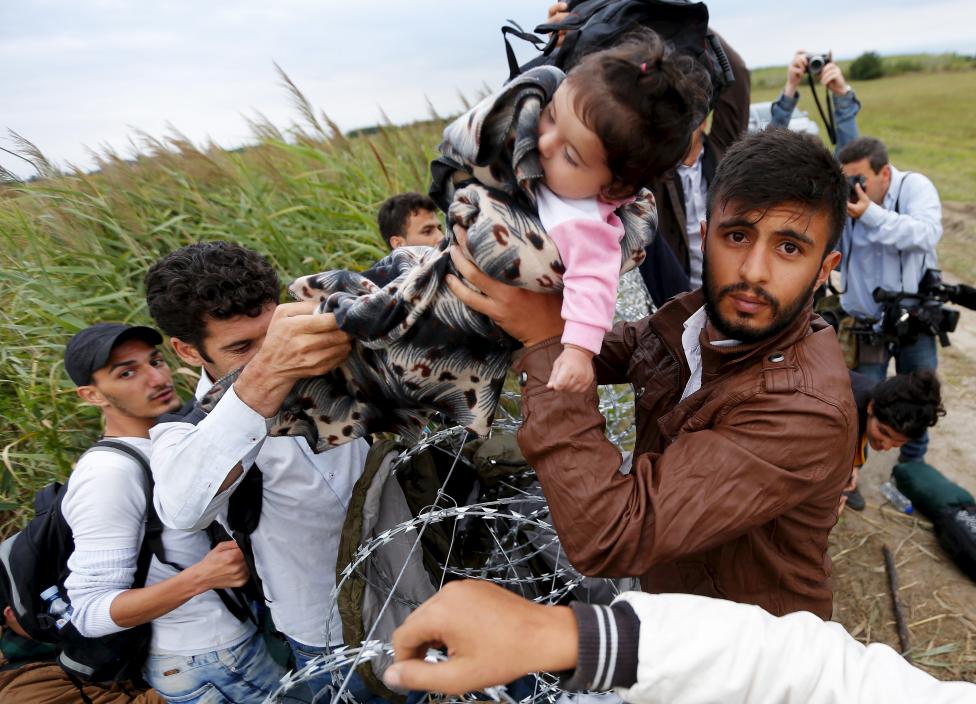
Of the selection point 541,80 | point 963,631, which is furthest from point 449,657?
point 963,631

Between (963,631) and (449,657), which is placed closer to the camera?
(449,657)

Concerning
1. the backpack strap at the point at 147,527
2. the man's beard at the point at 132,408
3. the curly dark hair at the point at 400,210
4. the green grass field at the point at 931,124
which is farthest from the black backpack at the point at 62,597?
the green grass field at the point at 931,124

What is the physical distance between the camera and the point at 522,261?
1157 mm

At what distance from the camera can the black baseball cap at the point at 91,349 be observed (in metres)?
2.00

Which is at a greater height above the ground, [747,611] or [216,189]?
[216,189]

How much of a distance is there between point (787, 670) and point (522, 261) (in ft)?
2.88

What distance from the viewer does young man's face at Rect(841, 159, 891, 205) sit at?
3.54m

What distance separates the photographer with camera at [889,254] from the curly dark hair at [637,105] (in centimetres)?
292

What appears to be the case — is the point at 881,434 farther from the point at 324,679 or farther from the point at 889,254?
the point at 324,679

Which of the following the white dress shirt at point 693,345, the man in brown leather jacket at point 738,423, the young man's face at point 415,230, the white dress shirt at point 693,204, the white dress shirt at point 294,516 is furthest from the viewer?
the young man's face at point 415,230

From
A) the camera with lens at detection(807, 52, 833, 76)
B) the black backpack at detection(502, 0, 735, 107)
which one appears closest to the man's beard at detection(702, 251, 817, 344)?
the black backpack at detection(502, 0, 735, 107)

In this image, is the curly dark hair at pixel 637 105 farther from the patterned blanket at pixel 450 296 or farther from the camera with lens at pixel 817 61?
the camera with lens at pixel 817 61

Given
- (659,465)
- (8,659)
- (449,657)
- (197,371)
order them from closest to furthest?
(449,657), (659,465), (8,659), (197,371)

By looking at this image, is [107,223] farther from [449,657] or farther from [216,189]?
[449,657]
